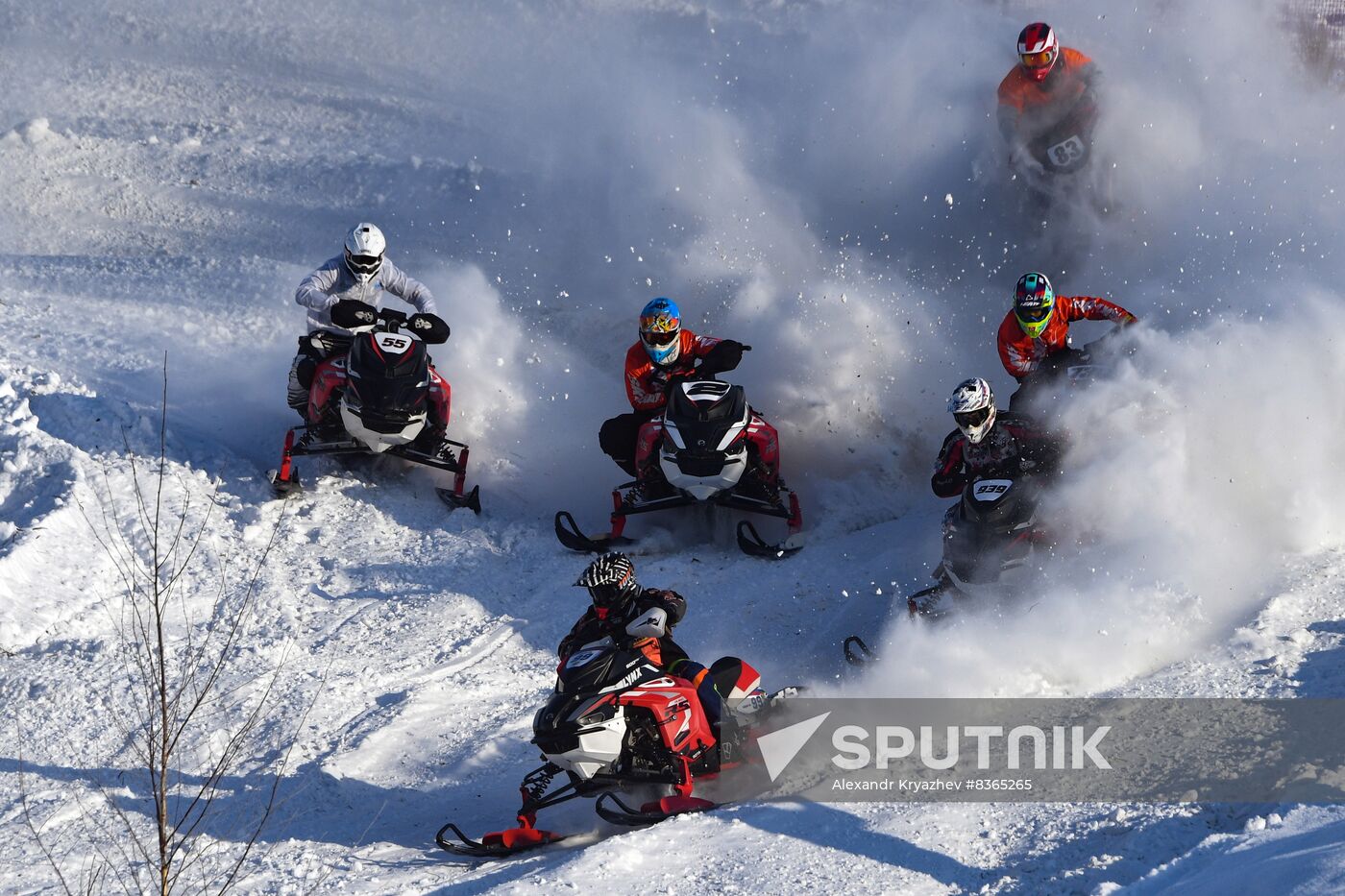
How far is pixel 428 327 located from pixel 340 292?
963mm

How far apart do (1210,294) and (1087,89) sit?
250cm

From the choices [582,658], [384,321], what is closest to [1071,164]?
[384,321]

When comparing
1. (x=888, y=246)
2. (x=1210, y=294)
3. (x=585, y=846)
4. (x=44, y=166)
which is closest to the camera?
(x=585, y=846)

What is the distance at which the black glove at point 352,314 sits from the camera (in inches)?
484

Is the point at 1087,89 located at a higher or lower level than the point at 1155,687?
higher

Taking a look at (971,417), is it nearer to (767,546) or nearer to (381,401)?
(767,546)

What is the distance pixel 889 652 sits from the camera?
32.9 ft

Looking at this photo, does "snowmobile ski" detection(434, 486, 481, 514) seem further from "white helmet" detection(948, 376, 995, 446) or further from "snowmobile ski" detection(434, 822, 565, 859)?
"snowmobile ski" detection(434, 822, 565, 859)

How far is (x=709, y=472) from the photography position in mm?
11750

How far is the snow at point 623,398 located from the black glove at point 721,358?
49.1 inches

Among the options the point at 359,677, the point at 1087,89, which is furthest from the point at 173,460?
the point at 1087,89

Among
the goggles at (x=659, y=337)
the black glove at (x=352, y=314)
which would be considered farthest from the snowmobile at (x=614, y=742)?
the black glove at (x=352, y=314)

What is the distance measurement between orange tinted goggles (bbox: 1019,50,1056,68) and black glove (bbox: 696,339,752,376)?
472cm

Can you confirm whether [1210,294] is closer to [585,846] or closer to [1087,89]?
[1087,89]
